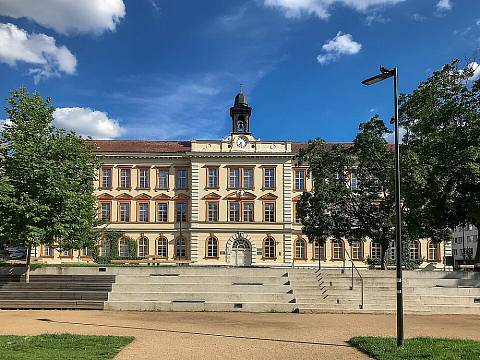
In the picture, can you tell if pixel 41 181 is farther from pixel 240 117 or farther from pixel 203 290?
pixel 240 117

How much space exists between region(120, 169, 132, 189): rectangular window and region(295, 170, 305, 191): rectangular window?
649 inches

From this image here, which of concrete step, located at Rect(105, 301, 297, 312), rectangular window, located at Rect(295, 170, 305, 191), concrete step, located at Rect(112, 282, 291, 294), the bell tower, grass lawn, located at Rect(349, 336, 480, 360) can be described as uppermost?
the bell tower

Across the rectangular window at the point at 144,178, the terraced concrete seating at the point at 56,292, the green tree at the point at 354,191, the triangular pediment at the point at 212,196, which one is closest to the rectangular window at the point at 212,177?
the triangular pediment at the point at 212,196

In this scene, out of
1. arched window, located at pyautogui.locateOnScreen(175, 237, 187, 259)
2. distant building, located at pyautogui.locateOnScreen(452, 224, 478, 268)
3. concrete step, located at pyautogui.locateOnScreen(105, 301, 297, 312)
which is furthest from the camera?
distant building, located at pyautogui.locateOnScreen(452, 224, 478, 268)

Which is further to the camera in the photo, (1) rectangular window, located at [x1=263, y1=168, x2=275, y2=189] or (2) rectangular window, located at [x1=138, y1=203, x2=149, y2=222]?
(2) rectangular window, located at [x1=138, y1=203, x2=149, y2=222]

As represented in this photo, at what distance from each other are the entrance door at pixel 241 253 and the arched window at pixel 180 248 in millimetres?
4777

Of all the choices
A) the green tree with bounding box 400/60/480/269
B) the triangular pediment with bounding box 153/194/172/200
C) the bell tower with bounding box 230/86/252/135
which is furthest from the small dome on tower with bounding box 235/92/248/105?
the green tree with bounding box 400/60/480/269

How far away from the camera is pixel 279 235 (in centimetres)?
5169

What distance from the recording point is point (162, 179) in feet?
174

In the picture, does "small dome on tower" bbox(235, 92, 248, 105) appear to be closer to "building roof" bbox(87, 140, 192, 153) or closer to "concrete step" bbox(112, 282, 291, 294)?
"building roof" bbox(87, 140, 192, 153)

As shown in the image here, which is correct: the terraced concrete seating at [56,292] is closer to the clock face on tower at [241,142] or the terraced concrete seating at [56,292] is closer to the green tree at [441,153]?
the green tree at [441,153]

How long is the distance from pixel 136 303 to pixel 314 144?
1693 cm

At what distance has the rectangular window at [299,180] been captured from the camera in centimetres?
5288

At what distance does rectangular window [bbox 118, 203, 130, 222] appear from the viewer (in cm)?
5262
